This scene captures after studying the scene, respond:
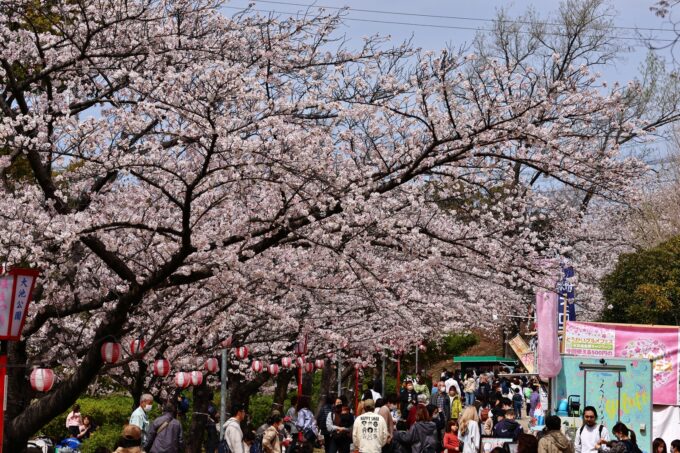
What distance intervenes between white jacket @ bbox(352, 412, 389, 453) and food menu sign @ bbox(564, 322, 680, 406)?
3.44 metres

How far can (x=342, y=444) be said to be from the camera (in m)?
15.4

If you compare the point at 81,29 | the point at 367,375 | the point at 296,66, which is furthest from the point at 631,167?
the point at 367,375

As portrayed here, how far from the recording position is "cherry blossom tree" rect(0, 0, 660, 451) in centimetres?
852

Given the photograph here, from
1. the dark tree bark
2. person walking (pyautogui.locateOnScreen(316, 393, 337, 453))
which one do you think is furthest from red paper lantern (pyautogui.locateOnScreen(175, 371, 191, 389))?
the dark tree bark

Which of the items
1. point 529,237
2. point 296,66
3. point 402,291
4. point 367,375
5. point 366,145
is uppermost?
point 296,66

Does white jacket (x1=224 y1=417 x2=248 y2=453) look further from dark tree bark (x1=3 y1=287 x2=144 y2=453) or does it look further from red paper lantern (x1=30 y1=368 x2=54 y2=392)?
dark tree bark (x1=3 y1=287 x2=144 y2=453)

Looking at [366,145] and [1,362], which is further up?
[366,145]

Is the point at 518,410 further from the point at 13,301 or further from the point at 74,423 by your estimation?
the point at 13,301

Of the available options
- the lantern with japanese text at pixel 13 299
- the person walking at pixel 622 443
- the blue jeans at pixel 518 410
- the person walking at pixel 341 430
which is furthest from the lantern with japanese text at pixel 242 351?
the blue jeans at pixel 518 410

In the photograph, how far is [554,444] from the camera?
9.14 metres

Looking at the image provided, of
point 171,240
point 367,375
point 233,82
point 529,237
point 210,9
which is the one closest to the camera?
point 233,82

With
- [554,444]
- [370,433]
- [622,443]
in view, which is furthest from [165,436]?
[622,443]

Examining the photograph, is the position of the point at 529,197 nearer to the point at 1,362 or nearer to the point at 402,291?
the point at 402,291

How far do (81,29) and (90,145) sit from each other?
1.35 metres
